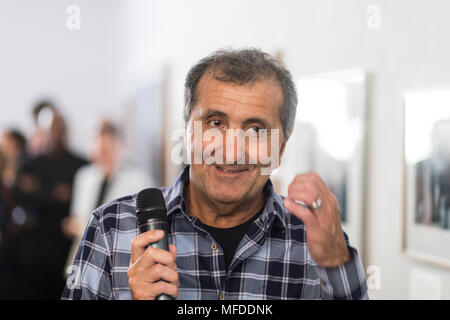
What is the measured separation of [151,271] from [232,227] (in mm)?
223

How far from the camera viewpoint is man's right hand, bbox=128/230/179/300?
57 centimetres

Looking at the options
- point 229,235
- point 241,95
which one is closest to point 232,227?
point 229,235

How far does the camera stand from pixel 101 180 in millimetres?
1872

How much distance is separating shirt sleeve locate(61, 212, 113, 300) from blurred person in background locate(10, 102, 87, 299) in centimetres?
137

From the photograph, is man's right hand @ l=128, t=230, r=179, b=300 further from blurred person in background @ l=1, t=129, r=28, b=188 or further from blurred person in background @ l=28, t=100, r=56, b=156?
blurred person in background @ l=28, t=100, r=56, b=156

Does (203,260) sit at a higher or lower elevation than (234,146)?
lower

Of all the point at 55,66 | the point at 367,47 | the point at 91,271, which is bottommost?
A: the point at 91,271

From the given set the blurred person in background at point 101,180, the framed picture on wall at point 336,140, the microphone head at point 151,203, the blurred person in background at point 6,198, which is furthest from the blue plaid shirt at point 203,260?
the blurred person in background at point 6,198

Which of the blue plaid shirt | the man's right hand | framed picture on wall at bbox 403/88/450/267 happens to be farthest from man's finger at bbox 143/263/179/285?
framed picture on wall at bbox 403/88/450/267

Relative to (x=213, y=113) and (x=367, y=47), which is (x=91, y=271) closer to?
(x=213, y=113)

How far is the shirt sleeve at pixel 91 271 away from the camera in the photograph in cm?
70

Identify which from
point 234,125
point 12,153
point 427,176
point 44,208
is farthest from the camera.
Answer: point 12,153
